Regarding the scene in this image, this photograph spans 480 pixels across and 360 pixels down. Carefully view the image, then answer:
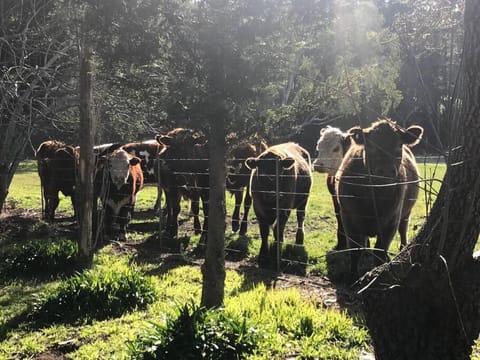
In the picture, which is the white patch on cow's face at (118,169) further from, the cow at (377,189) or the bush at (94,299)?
the cow at (377,189)

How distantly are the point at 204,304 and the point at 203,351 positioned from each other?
1015 millimetres

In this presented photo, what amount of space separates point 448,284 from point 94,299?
443 cm

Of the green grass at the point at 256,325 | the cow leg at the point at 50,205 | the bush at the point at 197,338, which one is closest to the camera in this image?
the bush at the point at 197,338

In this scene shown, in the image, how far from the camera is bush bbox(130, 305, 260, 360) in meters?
4.24

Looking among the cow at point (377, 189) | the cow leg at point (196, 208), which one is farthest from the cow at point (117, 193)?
the cow at point (377, 189)

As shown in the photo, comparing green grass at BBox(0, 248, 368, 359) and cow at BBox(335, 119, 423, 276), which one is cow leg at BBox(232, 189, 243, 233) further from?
green grass at BBox(0, 248, 368, 359)

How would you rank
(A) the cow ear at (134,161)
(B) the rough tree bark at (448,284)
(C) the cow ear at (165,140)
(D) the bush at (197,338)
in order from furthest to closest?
1. (A) the cow ear at (134,161)
2. (C) the cow ear at (165,140)
3. (D) the bush at (197,338)
4. (B) the rough tree bark at (448,284)

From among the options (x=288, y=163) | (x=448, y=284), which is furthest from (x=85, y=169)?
(x=448, y=284)

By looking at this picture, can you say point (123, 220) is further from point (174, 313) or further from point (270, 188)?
point (174, 313)

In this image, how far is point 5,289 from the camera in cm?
727

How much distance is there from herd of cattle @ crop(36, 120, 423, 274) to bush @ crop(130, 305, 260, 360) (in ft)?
5.97

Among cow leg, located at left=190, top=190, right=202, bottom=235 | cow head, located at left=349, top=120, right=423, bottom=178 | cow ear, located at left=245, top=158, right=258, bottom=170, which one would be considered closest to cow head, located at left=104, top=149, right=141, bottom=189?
cow leg, located at left=190, top=190, right=202, bottom=235

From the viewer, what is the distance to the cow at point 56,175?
1284 cm

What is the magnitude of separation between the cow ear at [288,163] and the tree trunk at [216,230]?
3511 mm
